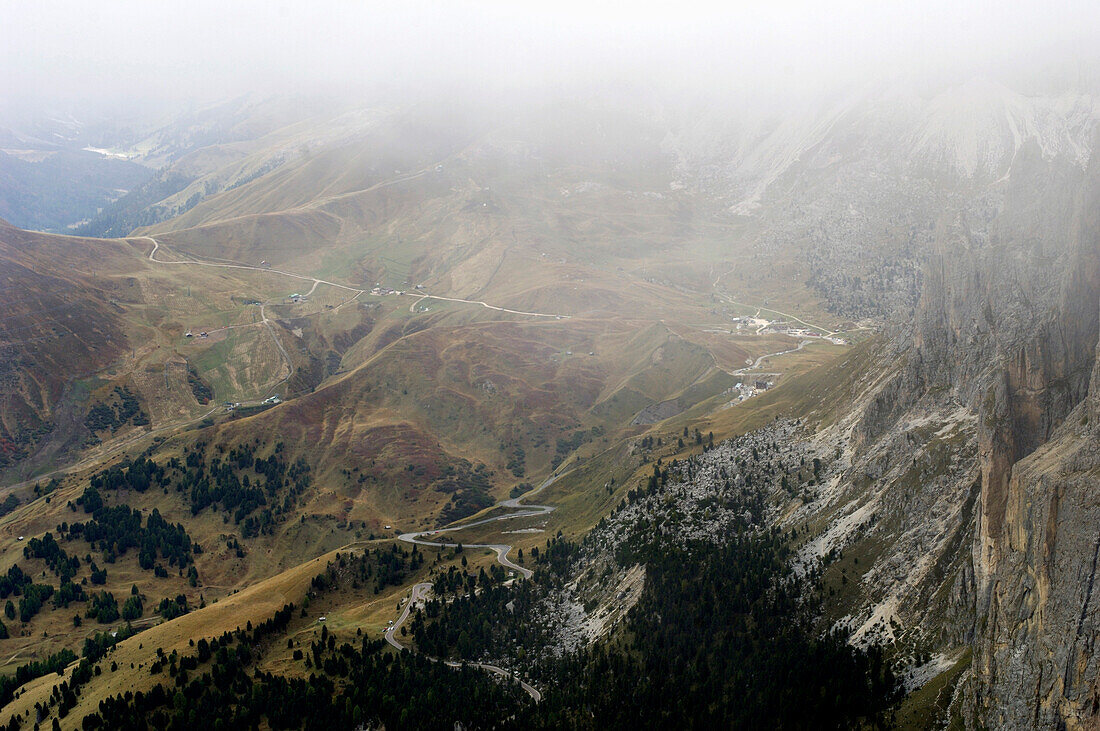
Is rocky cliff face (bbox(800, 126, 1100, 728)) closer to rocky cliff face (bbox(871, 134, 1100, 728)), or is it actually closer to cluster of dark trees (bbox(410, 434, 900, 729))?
rocky cliff face (bbox(871, 134, 1100, 728))

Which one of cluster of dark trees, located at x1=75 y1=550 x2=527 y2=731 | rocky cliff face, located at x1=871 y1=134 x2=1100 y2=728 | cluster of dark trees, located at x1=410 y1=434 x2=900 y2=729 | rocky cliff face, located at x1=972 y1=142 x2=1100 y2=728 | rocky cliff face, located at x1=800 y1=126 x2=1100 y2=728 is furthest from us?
cluster of dark trees, located at x1=75 y1=550 x2=527 y2=731

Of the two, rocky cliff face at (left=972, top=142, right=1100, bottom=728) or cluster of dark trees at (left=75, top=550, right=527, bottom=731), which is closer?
rocky cliff face at (left=972, top=142, right=1100, bottom=728)

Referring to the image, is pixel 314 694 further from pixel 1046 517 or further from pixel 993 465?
pixel 1046 517

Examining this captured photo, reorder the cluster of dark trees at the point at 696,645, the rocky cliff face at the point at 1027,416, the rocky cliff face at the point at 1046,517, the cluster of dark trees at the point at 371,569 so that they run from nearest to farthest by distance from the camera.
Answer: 1. the rocky cliff face at the point at 1046,517
2. the rocky cliff face at the point at 1027,416
3. the cluster of dark trees at the point at 696,645
4. the cluster of dark trees at the point at 371,569

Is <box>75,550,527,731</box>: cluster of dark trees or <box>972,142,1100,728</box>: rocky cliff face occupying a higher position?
<box>972,142,1100,728</box>: rocky cliff face

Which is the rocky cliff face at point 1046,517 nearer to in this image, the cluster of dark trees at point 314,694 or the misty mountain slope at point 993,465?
the misty mountain slope at point 993,465

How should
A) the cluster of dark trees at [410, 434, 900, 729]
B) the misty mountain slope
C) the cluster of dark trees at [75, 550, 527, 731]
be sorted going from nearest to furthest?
the misty mountain slope, the cluster of dark trees at [410, 434, 900, 729], the cluster of dark trees at [75, 550, 527, 731]

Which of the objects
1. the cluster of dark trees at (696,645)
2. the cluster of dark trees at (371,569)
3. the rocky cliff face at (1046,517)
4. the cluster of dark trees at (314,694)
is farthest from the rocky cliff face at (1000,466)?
the cluster of dark trees at (371,569)

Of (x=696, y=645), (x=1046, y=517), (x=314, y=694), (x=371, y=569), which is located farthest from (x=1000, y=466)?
(x=371, y=569)

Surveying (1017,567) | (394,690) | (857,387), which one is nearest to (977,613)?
(1017,567)

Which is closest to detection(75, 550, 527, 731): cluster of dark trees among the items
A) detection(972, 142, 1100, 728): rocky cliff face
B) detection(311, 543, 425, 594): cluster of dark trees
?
detection(311, 543, 425, 594): cluster of dark trees

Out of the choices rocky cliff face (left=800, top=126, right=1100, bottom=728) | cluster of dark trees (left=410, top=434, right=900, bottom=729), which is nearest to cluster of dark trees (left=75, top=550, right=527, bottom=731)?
cluster of dark trees (left=410, top=434, right=900, bottom=729)
